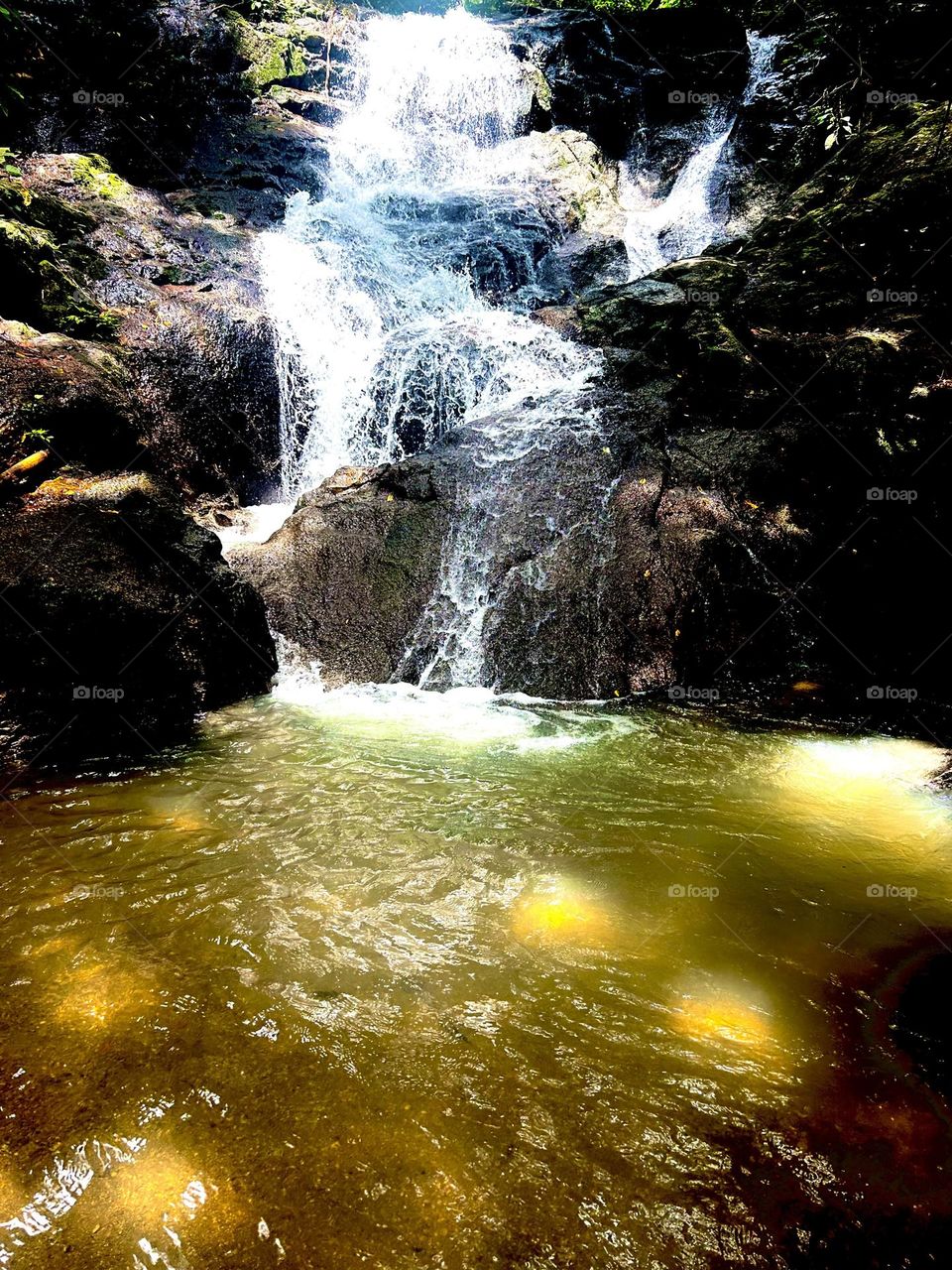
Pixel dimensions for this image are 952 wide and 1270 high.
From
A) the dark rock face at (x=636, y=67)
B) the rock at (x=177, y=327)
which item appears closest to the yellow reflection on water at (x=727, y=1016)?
the rock at (x=177, y=327)

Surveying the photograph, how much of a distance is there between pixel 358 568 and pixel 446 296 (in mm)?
8893

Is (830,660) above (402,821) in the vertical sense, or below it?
above

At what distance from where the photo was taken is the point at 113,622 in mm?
4633

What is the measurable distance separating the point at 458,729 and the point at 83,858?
2.85 m

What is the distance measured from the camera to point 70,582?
14.8 feet

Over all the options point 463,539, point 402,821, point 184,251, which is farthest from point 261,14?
point 402,821

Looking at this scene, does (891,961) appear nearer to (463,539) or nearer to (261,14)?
(463,539)

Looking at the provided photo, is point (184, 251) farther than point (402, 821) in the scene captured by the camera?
Yes

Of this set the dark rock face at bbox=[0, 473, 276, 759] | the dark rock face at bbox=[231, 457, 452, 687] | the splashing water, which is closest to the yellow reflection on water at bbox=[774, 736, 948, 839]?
the dark rock face at bbox=[231, 457, 452, 687]

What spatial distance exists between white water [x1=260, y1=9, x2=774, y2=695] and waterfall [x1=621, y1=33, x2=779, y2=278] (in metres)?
0.07

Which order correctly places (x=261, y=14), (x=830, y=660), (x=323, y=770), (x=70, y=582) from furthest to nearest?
1. (x=261, y=14)
2. (x=830, y=660)
3. (x=70, y=582)
4. (x=323, y=770)

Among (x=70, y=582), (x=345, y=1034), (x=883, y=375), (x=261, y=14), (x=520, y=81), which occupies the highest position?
(x=261, y=14)

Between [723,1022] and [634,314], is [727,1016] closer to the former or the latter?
[723,1022]

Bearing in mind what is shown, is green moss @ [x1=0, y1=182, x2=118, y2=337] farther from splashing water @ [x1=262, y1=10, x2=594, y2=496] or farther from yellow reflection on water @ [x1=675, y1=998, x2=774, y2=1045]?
yellow reflection on water @ [x1=675, y1=998, x2=774, y2=1045]
